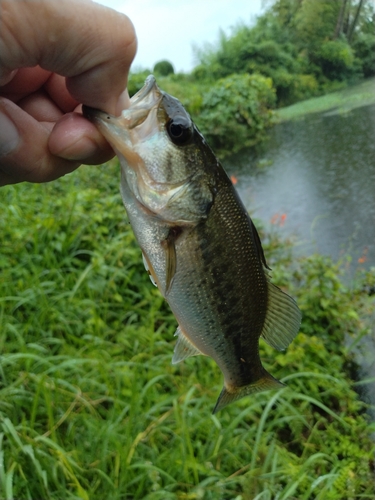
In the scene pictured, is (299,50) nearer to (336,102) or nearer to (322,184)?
(336,102)

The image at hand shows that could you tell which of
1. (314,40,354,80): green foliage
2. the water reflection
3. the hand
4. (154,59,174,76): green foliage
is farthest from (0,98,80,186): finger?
(154,59,174,76): green foliage

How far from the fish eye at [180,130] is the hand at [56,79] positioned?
15 centimetres

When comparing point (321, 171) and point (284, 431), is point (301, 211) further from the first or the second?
point (284, 431)

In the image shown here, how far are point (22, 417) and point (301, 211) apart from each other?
4143 millimetres

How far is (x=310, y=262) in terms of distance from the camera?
354cm

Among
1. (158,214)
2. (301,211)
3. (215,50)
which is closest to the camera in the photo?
(158,214)

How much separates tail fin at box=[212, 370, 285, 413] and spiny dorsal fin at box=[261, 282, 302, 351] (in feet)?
0.43

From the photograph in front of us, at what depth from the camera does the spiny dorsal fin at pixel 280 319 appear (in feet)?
4.53

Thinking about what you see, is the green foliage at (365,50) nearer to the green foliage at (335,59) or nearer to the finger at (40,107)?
the green foliage at (335,59)

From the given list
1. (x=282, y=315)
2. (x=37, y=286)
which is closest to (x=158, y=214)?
(x=282, y=315)

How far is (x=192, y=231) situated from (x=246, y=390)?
572mm

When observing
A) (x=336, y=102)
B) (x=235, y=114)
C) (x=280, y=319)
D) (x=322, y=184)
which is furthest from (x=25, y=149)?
(x=336, y=102)

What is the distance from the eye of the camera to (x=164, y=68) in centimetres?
1516

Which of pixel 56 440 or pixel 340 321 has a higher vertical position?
pixel 56 440
